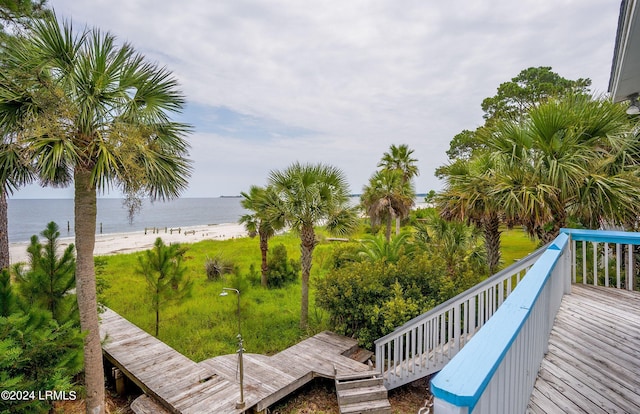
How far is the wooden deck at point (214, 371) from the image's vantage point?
527 centimetres

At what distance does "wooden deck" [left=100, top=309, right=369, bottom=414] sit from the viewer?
527cm

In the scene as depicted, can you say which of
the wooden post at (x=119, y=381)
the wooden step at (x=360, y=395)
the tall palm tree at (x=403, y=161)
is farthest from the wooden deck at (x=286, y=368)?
the tall palm tree at (x=403, y=161)

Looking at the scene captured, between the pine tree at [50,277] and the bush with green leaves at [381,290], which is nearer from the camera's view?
the pine tree at [50,277]

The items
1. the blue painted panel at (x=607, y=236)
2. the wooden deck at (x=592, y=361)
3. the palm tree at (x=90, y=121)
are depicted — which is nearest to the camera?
the wooden deck at (x=592, y=361)

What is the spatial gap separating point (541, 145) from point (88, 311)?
8.05 meters

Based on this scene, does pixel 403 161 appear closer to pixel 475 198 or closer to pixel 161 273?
pixel 475 198

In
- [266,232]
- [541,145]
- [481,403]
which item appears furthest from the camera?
[266,232]

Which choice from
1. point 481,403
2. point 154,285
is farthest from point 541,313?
point 154,285

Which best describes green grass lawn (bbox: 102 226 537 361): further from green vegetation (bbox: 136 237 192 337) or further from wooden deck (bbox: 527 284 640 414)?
wooden deck (bbox: 527 284 640 414)

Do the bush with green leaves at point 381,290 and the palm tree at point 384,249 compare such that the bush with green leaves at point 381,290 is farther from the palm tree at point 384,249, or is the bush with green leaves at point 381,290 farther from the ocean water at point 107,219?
the ocean water at point 107,219

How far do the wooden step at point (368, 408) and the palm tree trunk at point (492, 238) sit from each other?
4.24 meters

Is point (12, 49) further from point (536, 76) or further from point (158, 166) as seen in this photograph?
point (536, 76)

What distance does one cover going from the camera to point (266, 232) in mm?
11828

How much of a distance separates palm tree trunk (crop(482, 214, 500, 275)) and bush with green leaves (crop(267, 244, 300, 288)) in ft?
28.6
